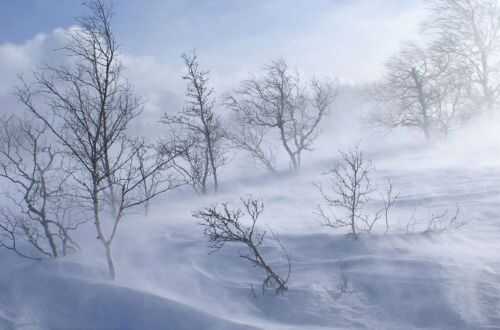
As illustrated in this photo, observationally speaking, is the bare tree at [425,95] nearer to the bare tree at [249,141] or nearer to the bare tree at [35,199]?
the bare tree at [249,141]

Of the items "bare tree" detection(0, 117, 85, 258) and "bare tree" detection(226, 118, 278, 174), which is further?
"bare tree" detection(226, 118, 278, 174)

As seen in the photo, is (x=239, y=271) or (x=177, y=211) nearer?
(x=239, y=271)

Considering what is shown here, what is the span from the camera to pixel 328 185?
44.1ft

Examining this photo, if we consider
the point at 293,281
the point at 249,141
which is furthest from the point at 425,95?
the point at 293,281

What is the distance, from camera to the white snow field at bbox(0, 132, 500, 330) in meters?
5.02

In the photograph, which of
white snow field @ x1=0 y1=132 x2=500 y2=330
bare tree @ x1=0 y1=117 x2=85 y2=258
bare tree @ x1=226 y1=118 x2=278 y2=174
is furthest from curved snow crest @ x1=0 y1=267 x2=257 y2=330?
bare tree @ x1=226 y1=118 x2=278 y2=174

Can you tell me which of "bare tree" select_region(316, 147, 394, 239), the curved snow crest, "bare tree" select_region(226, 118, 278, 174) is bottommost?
the curved snow crest

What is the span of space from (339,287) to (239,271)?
72.1 inches

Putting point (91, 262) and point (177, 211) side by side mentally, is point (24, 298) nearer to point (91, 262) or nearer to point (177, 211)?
point (91, 262)

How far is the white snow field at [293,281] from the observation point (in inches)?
198

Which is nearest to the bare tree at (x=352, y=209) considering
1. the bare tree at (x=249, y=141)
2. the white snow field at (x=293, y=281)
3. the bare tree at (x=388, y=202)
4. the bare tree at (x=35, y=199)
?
the bare tree at (x=388, y=202)

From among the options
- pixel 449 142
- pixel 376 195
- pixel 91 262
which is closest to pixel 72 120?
pixel 91 262

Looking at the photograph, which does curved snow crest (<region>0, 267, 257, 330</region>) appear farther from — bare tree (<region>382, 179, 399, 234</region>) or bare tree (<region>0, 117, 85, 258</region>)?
bare tree (<region>382, 179, 399, 234</region>)

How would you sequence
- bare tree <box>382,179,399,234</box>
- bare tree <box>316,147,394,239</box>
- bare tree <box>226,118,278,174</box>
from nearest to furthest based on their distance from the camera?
1. bare tree <box>316,147,394,239</box>
2. bare tree <box>382,179,399,234</box>
3. bare tree <box>226,118,278,174</box>
